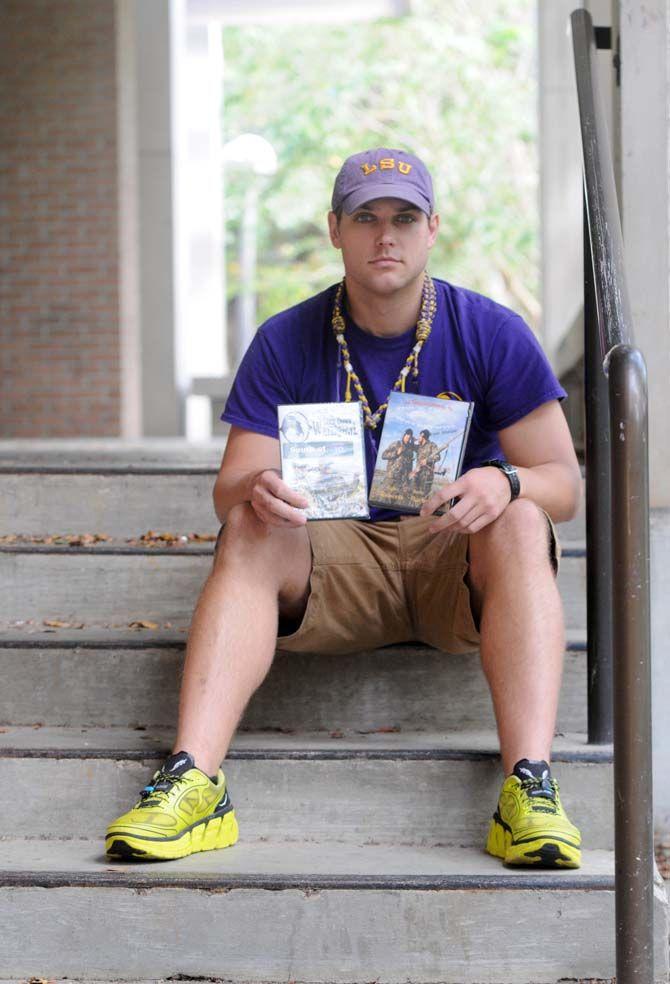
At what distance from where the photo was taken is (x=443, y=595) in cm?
249

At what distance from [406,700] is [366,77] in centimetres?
1810

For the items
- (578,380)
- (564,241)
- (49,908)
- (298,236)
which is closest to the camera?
(49,908)

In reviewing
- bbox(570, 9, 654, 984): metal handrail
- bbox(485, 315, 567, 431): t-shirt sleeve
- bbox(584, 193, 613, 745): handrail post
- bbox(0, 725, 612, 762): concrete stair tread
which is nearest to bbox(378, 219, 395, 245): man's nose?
bbox(485, 315, 567, 431): t-shirt sleeve

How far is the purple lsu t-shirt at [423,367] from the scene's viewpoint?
253cm

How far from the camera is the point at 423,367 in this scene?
8.55 feet

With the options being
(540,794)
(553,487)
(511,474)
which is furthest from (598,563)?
(540,794)

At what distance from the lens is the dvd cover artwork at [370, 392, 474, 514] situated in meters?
2.42

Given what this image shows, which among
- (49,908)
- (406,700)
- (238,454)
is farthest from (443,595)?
(49,908)

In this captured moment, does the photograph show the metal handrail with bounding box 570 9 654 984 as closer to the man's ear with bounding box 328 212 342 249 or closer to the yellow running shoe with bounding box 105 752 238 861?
the yellow running shoe with bounding box 105 752 238 861

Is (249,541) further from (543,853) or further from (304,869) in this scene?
(543,853)

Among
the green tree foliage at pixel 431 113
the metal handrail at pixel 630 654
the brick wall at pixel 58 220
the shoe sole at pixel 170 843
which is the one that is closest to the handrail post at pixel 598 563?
the metal handrail at pixel 630 654

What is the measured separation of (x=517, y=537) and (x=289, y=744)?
0.63 metres

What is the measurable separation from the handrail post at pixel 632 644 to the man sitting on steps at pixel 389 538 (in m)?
0.31

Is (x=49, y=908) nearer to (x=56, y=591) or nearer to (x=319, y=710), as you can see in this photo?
(x=319, y=710)
